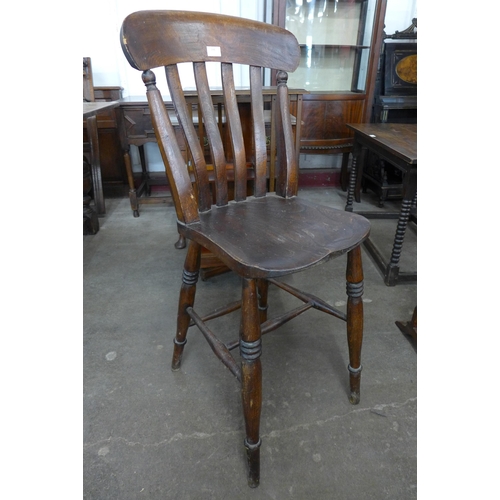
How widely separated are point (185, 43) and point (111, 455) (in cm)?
118

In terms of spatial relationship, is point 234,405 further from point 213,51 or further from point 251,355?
point 213,51

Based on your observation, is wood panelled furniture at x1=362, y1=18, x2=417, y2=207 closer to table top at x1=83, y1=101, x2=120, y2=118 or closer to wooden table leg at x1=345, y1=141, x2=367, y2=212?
wooden table leg at x1=345, y1=141, x2=367, y2=212

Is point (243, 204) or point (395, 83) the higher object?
point (395, 83)

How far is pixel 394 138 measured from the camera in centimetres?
206

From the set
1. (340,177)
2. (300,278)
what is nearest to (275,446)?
(300,278)

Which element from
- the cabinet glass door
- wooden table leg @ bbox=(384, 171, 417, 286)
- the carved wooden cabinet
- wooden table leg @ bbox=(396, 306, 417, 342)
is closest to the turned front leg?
the carved wooden cabinet

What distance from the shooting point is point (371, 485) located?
996 millimetres

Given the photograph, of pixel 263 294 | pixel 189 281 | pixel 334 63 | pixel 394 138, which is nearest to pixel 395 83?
pixel 334 63

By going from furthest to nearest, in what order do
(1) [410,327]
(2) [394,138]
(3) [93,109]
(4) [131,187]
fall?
(4) [131,187] < (3) [93,109] < (2) [394,138] < (1) [410,327]

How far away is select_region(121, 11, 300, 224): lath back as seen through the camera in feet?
3.11

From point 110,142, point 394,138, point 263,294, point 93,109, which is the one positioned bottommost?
point 263,294

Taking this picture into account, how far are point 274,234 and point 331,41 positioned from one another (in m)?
2.75

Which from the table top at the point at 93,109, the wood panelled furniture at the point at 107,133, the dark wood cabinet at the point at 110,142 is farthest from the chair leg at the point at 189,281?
the dark wood cabinet at the point at 110,142

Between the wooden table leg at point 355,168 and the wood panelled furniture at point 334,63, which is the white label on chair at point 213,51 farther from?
the wood panelled furniture at point 334,63
